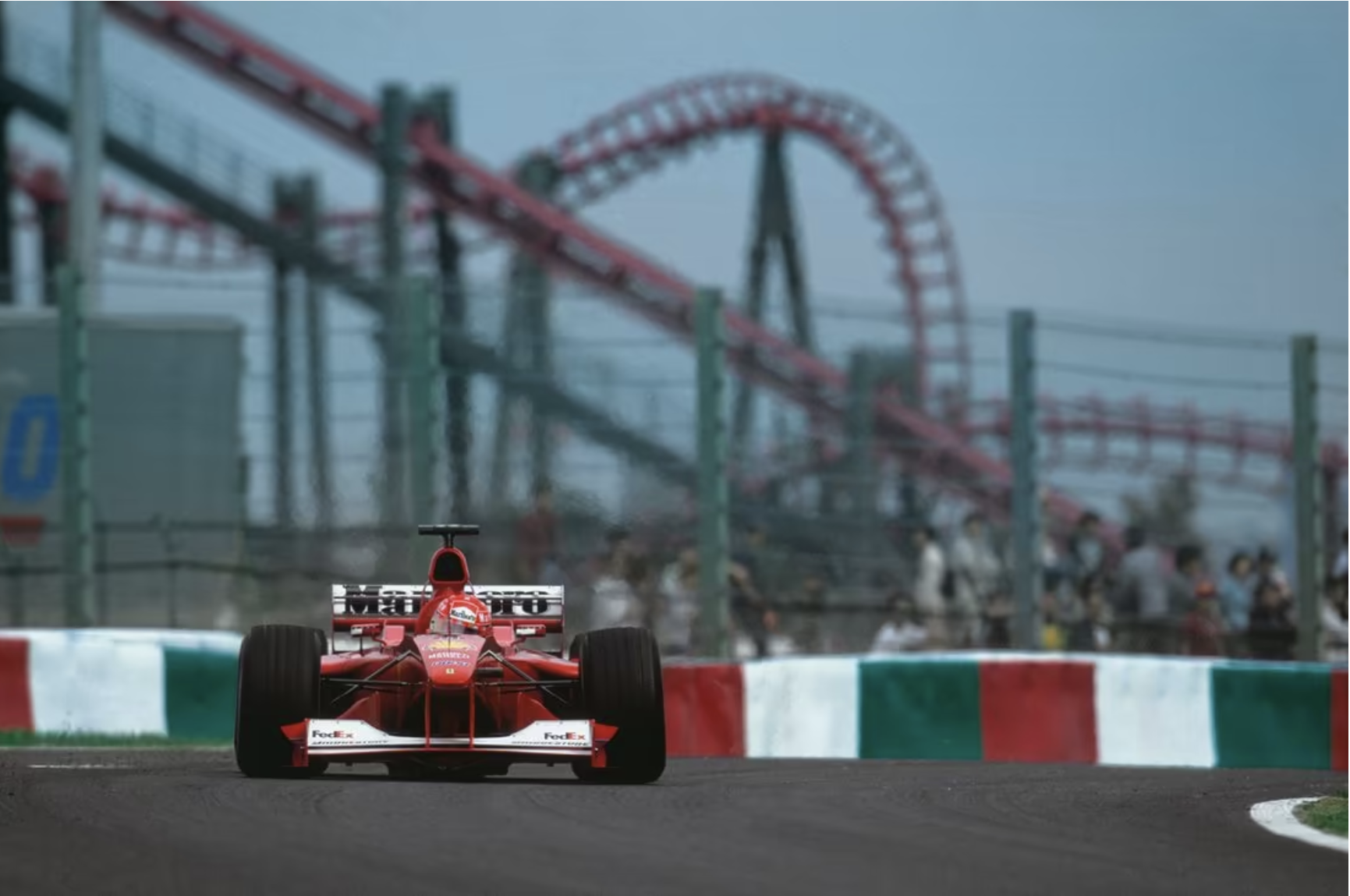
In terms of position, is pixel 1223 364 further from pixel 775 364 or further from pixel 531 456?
pixel 531 456

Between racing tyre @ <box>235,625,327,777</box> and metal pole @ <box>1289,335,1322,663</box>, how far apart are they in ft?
22.1

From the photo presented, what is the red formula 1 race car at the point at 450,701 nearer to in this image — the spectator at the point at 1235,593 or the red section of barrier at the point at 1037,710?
the red section of barrier at the point at 1037,710

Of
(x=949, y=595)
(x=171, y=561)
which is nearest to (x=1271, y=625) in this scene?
(x=949, y=595)

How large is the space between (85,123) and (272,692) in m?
11.4

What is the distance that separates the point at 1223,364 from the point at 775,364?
246 centimetres

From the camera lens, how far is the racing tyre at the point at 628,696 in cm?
876

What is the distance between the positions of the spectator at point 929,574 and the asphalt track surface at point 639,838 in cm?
520

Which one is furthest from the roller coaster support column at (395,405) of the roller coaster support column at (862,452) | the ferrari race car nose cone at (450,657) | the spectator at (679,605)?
the ferrari race car nose cone at (450,657)

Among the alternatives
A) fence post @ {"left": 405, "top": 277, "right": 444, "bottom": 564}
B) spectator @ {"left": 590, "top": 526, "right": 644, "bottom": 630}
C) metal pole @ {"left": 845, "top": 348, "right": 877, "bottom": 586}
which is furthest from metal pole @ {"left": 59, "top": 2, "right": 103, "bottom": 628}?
metal pole @ {"left": 845, "top": 348, "right": 877, "bottom": 586}

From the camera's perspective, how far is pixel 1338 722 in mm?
12430

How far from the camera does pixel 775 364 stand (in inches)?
603

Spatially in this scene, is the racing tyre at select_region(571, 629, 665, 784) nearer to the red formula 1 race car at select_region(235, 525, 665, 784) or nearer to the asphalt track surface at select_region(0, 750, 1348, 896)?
the red formula 1 race car at select_region(235, 525, 665, 784)

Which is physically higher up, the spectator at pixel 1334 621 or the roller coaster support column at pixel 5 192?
the roller coaster support column at pixel 5 192

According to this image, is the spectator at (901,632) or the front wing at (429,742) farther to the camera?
the spectator at (901,632)
